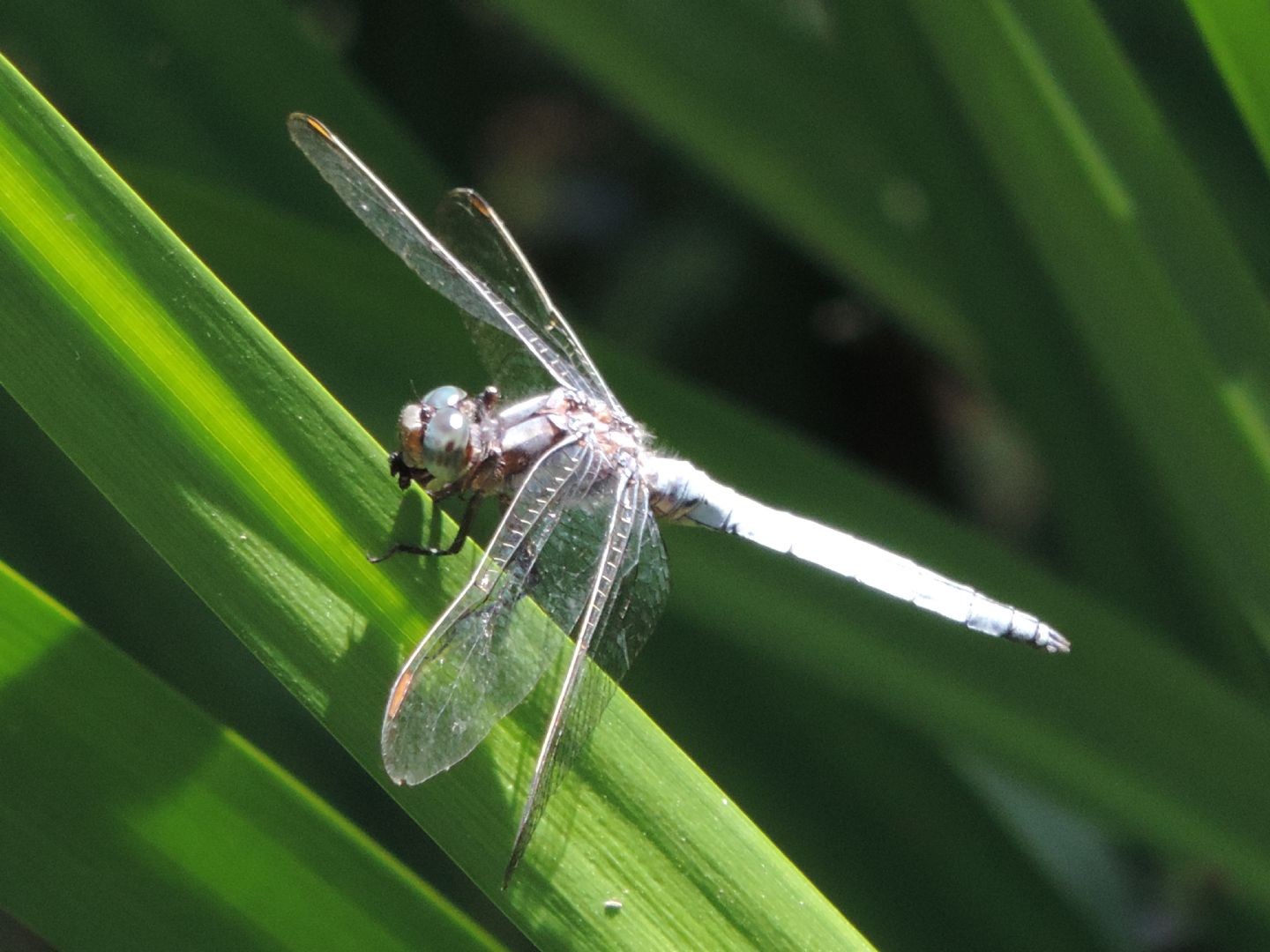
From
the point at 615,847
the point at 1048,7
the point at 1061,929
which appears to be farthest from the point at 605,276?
the point at 615,847

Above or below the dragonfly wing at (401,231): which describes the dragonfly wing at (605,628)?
below

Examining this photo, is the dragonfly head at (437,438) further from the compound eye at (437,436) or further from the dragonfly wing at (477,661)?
the dragonfly wing at (477,661)

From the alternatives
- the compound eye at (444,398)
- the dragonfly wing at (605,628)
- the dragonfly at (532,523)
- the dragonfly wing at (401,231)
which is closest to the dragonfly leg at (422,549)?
the dragonfly at (532,523)

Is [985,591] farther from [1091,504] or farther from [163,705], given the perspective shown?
[163,705]

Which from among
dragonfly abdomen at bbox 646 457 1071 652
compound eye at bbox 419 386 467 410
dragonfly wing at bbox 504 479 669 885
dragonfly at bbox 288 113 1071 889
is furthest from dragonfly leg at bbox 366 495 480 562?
dragonfly abdomen at bbox 646 457 1071 652

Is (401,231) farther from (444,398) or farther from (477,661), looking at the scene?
(477,661)

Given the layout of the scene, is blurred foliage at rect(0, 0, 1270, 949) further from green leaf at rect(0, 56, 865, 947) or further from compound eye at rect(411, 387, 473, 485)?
green leaf at rect(0, 56, 865, 947)
